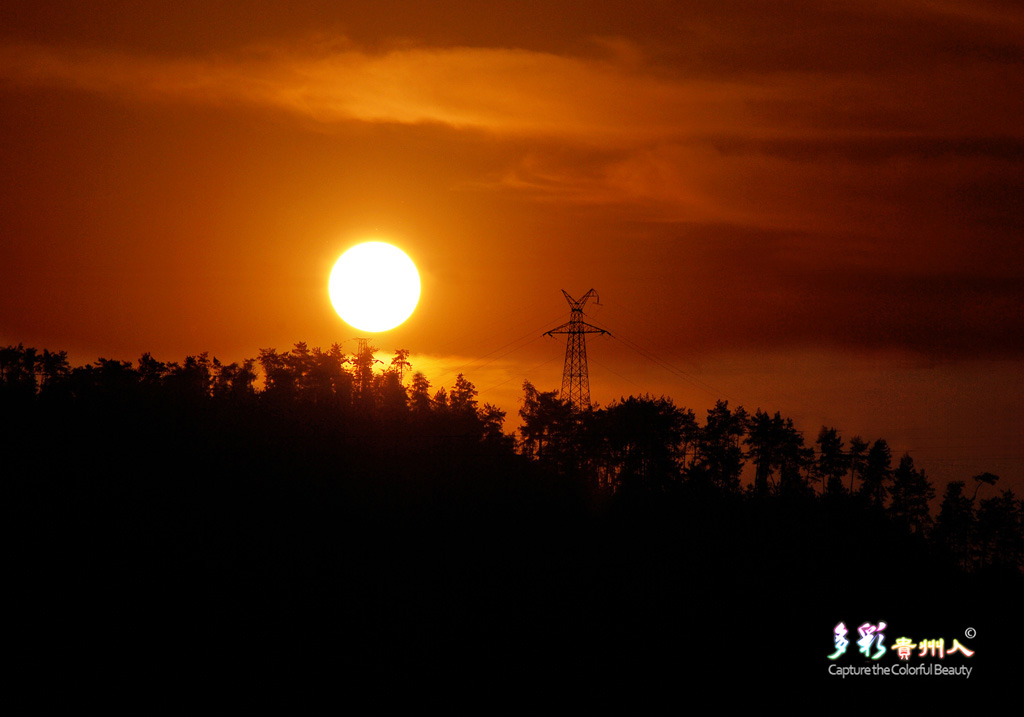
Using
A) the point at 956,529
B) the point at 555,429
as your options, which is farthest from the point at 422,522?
the point at 956,529

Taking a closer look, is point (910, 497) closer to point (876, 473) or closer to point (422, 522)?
point (876, 473)

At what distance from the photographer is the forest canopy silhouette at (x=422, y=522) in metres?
117

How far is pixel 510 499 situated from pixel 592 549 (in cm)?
1625

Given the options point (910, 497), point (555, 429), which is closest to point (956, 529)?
point (910, 497)

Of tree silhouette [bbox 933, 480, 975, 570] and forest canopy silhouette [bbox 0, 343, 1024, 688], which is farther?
tree silhouette [bbox 933, 480, 975, 570]

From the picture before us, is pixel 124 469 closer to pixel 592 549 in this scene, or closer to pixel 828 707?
pixel 592 549

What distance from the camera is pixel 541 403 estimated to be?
520 ft

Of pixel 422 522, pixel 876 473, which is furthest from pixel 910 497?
pixel 422 522

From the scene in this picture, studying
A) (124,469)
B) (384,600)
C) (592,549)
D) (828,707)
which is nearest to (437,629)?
(384,600)

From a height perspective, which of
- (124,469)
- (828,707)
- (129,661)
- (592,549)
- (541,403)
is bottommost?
(828,707)

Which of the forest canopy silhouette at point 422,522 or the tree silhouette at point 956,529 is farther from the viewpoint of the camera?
the tree silhouette at point 956,529

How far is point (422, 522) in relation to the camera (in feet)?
461

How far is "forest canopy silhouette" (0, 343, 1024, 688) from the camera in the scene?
11675cm

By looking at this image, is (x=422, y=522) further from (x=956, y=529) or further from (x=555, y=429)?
(x=956, y=529)
